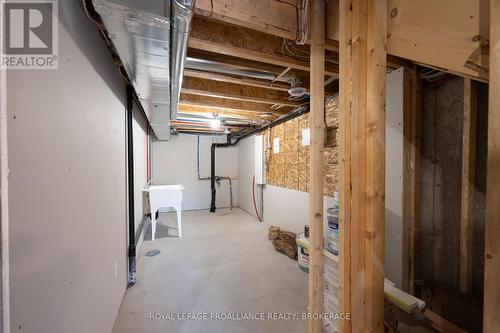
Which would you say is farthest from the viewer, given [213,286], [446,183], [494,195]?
[213,286]

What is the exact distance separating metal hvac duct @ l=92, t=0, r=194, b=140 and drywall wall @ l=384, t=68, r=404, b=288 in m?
1.81

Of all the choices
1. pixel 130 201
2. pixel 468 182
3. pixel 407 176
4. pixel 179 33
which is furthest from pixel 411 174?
pixel 130 201

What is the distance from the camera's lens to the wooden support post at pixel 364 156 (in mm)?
1011

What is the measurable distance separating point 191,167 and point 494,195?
19.7 ft

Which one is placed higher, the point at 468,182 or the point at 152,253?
the point at 468,182

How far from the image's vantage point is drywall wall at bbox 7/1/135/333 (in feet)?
2.45

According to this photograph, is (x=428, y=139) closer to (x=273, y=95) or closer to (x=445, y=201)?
(x=445, y=201)

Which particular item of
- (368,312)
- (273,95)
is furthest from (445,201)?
(273,95)

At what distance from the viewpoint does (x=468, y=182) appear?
1.58m

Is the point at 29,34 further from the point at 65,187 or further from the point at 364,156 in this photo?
the point at 364,156

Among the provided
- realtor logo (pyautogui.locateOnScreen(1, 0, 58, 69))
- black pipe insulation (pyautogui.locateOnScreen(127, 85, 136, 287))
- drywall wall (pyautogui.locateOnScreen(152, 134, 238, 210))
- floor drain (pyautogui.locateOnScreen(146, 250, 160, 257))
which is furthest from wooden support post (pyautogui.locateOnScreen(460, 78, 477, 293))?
drywall wall (pyautogui.locateOnScreen(152, 134, 238, 210))

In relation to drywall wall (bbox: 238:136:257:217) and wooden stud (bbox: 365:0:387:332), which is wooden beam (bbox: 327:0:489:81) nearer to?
wooden stud (bbox: 365:0:387:332)

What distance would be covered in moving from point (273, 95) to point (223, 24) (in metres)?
1.43

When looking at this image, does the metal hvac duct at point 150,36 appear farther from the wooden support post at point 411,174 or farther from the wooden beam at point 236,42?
the wooden support post at point 411,174
